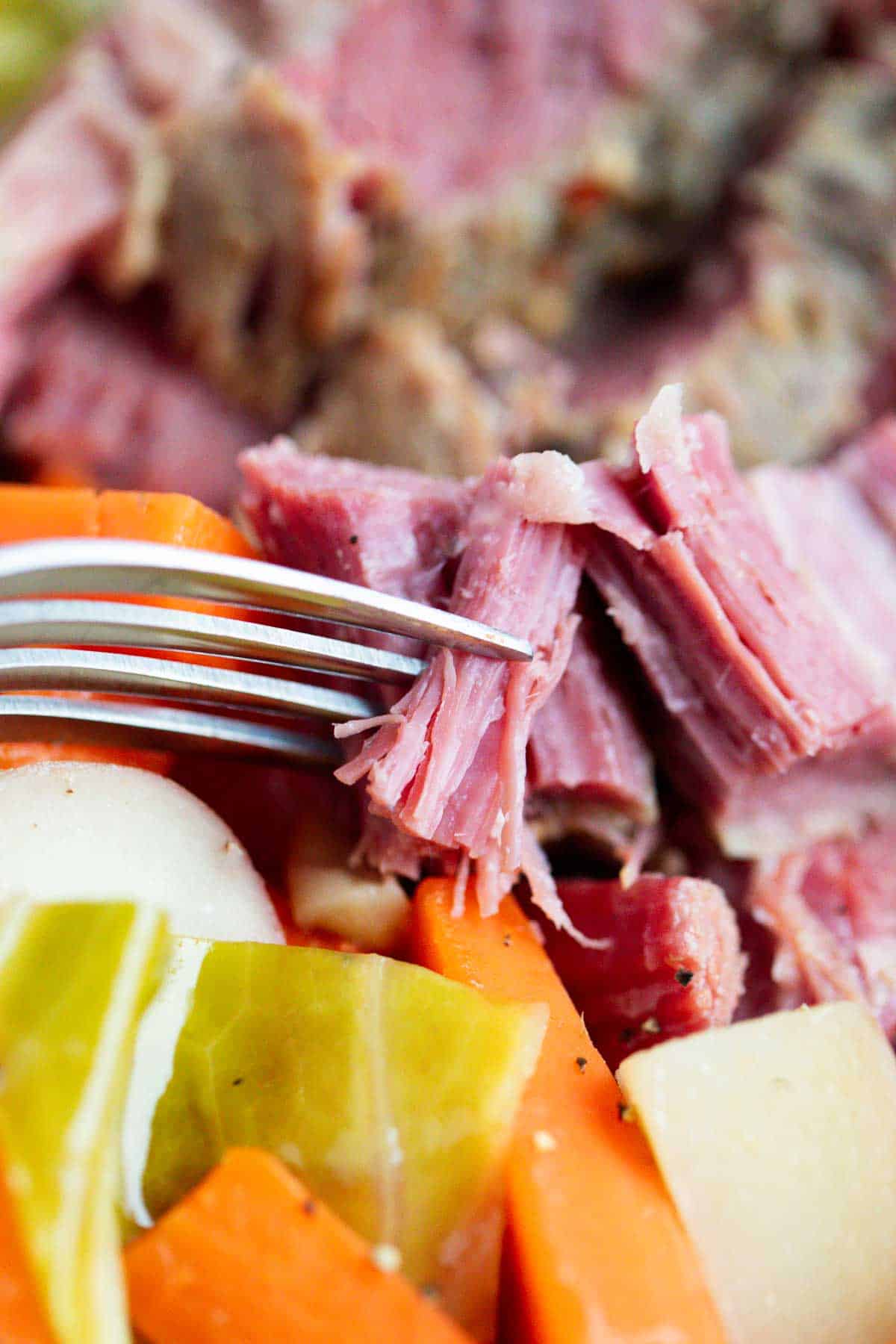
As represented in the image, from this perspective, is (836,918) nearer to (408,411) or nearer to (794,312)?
(408,411)

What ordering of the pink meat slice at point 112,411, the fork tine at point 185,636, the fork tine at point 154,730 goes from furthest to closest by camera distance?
the pink meat slice at point 112,411
the fork tine at point 154,730
the fork tine at point 185,636

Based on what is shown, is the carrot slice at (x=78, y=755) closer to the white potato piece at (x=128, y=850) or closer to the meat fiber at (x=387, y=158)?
the white potato piece at (x=128, y=850)

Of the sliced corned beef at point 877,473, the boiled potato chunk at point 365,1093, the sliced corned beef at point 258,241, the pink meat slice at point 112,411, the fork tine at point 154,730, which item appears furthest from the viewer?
the pink meat slice at point 112,411

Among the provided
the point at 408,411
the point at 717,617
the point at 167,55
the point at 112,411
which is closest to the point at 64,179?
the point at 167,55

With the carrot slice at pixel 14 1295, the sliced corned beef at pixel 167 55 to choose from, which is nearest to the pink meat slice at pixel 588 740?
the carrot slice at pixel 14 1295

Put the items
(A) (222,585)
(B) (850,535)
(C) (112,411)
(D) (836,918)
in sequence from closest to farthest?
(A) (222,585), (D) (836,918), (B) (850,535), (C) (112,411)

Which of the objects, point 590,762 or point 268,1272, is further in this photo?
point 590,762

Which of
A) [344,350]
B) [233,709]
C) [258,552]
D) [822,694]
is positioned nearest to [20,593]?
[233,709]
